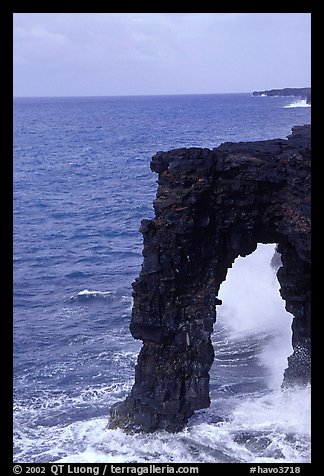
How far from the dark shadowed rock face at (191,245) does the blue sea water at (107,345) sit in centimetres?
159

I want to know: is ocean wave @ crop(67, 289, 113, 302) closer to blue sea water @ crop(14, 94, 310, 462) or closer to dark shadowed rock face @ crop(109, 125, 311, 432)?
blue sea water @ crop(14, 94, 310, 462)

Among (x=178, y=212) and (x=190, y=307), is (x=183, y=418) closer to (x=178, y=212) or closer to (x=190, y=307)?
(x=190, y=307)

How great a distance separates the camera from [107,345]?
116 ft

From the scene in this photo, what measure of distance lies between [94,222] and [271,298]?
73.1 feet

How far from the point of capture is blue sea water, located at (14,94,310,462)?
85.1ft

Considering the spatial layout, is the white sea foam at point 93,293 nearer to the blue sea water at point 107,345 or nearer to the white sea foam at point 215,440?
the blue sea water at point 107,345

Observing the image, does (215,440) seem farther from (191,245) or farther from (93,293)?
(93,293)

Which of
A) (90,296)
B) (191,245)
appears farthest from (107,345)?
(191,245)

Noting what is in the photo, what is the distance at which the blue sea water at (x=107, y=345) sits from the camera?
85.1 ft

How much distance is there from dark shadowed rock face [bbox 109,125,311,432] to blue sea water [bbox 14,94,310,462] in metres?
1.59

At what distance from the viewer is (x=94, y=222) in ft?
193

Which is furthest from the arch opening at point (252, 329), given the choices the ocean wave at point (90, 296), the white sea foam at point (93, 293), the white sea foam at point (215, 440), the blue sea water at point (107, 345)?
the white sea foam at point (93, 293)
